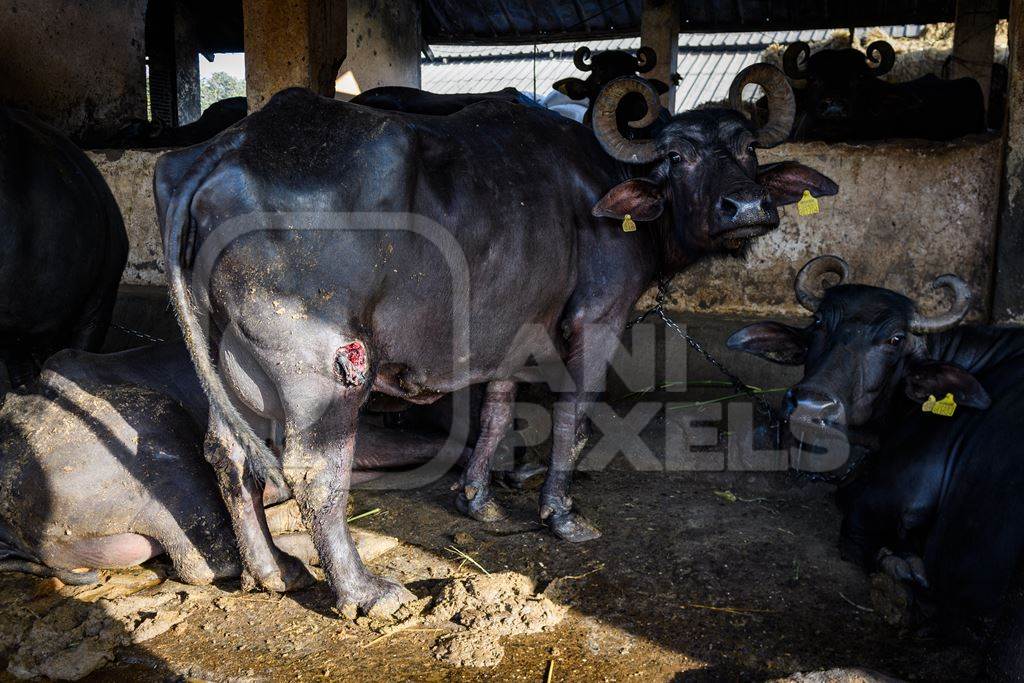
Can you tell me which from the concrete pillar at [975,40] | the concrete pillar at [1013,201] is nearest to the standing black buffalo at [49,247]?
the concrete pillar at [1013,201]

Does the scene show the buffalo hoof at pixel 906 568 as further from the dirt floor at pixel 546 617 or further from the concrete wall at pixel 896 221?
the concrete wall at pixel 896 221

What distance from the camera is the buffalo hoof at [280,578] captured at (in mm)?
3453

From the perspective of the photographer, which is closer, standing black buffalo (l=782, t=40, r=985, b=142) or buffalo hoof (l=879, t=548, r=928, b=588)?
buffalo hoof (l=879, t=548, r=928, b=588)

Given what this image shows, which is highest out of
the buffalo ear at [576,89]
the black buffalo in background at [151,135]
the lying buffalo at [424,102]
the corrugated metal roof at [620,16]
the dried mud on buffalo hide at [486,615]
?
the corrugated metal roof at [620,16]

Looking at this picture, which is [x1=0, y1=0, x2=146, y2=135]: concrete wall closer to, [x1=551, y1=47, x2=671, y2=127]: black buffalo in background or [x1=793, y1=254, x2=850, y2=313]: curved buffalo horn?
[x1=551, y1=47, x2=671, y2=127]: black buffalo in background

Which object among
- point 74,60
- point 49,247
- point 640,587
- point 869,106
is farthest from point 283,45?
point 869,106

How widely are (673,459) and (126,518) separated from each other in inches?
109

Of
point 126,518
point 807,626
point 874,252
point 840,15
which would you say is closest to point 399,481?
point 126,518

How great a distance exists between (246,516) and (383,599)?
66 cm

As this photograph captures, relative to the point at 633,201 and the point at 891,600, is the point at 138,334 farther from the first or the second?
the point at 891,600

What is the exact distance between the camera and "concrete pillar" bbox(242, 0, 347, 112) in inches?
219

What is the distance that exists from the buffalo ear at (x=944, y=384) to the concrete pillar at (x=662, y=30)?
27.2ft

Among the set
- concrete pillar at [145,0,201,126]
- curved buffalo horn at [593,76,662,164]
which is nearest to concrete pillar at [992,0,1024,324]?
curved buffalo horn at [593,76,662,164]

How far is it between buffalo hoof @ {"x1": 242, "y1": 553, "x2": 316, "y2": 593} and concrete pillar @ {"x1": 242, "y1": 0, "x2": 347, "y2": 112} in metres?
3.27
